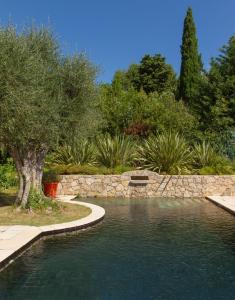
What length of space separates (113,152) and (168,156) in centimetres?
301

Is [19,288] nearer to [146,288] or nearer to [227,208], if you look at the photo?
[146,288]

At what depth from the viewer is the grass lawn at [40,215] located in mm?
11273

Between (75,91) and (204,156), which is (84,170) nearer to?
(204,156)

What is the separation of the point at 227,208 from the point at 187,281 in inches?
338

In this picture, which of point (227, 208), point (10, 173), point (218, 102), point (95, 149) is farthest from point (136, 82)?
point (227, 208)

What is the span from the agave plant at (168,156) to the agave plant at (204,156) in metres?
0.54

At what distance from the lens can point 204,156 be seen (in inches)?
830

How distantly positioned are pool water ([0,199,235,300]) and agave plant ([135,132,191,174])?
7955 mm

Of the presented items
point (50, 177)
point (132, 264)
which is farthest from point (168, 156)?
point (132, 264)

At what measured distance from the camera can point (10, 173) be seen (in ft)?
62.9

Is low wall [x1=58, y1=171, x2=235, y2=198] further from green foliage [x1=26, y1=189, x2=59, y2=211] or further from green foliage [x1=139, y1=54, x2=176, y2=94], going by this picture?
green foliage [x1=139, y1=54, x2=176, y2=94]

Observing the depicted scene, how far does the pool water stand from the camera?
630 cm

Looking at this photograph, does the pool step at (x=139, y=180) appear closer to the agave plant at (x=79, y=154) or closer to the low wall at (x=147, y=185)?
the low wall at (x=147, y=185)

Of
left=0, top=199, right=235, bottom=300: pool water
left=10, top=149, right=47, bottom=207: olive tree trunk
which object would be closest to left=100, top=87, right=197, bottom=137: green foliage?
left=10, top=149, right=47, bottom=207: olive tree trunk
